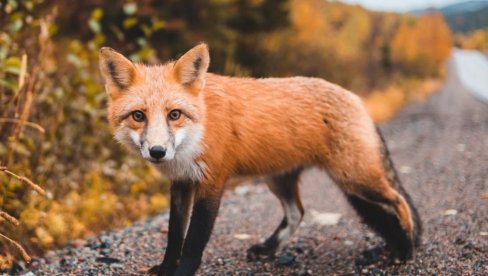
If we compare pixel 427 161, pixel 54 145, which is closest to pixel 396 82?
pixel 427 161

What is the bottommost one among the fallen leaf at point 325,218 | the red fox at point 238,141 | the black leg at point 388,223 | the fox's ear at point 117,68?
the fallen leaf at point 325,218

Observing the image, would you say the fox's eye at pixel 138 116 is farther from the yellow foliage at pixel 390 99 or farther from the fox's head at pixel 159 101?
the yellow foliage at pixel 390 99

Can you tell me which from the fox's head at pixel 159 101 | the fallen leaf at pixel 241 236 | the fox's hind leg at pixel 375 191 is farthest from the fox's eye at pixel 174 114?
the fallen leaf at pixel 241 236

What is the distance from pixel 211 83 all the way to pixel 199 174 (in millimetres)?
715

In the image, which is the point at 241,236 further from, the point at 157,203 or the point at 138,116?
the point at 138,116

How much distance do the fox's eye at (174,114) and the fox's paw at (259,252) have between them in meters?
1.64

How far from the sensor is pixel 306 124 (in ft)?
12.2

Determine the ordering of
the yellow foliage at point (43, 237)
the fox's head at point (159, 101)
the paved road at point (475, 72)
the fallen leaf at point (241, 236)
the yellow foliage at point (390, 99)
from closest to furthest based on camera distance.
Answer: the fox's head at point (159, 101) → the yellow foliage at point (43, 237) → the fallen leaf at point (241, 236) → the yellow foliage at point (390, 99) → the paved road at point (475, 72)

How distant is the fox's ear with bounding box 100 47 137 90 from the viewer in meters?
3.09

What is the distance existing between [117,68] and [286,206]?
79.1 inches

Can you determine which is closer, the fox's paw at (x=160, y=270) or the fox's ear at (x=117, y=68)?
the fox's ear at (x=117, y=68)

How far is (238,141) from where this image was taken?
11.2 ft

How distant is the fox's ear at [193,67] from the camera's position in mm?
3139

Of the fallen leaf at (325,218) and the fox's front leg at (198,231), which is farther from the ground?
the fox's front leg at (198,231)
